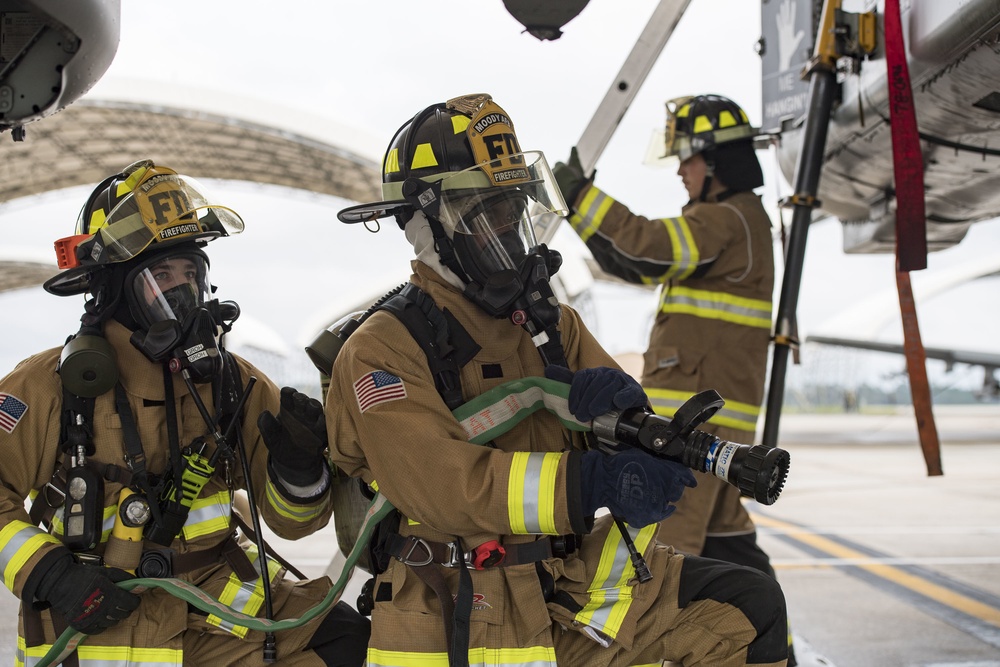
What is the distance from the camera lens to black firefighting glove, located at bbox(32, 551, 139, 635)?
193 centimetres

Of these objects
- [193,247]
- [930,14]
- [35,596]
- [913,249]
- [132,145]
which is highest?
[132,145]

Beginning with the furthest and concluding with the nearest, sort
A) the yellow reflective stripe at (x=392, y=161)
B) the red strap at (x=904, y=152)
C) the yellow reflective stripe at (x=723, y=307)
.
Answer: the yellow reflective stripe at (x=723, y=307) < the red strap at (x=904, y=152) < the yellow reflective stripe at (x=392, y=161)

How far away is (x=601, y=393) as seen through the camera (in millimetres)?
1717

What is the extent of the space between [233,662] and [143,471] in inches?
20.9

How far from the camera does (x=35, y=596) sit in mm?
1979

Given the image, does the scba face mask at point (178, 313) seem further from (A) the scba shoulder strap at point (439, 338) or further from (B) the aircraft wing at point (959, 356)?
(B) the aircraft wing at point (959, 356)

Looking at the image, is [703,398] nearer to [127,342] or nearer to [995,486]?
[127,342]

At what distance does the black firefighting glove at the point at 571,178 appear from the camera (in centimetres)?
321

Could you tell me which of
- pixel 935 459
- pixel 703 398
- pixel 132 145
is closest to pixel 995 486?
pixel 935 459

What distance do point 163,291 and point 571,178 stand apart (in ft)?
5.16

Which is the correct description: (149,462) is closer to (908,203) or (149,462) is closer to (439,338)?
(439,338)

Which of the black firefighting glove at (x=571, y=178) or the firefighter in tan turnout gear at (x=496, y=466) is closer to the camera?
the firefighter in tan turnout gear at (x=496, y=466)

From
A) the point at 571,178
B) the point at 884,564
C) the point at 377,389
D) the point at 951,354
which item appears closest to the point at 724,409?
the point at 571,178

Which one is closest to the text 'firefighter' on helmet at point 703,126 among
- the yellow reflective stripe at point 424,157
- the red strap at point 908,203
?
the red strap at point 908,203
